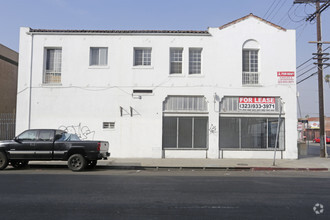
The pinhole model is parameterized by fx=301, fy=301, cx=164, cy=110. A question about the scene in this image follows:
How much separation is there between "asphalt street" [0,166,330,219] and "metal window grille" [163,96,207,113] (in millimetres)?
8004

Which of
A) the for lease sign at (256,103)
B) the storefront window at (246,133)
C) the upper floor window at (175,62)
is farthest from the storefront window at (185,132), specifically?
the upper floor window at (175,62)

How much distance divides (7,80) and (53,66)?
477 inches

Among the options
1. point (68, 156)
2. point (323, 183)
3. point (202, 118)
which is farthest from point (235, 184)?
point (202, 118)

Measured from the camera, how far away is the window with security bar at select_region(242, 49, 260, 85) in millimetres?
18266

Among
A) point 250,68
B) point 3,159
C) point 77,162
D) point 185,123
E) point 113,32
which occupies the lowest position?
point 77,162

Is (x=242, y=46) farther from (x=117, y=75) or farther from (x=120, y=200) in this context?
(x=120, y=200)

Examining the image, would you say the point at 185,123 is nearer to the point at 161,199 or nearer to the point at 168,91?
the point at 168,91

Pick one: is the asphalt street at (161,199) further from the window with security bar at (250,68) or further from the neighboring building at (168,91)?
the window with security bar at (250,68)

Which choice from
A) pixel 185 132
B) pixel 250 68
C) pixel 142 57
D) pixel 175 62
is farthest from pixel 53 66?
pixel 250 68

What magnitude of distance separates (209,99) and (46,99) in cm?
973

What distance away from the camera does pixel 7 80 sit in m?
27.9

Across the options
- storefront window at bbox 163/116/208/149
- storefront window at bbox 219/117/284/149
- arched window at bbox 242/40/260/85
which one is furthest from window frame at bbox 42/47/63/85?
arched window at bbox 242/40/260/85

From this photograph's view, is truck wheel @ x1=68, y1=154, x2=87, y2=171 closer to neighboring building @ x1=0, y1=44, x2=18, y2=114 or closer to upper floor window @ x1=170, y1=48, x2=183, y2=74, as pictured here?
upper floor window @ x1=170, y1=48, x2=183, y2=74

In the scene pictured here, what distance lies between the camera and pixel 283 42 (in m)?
18.2
